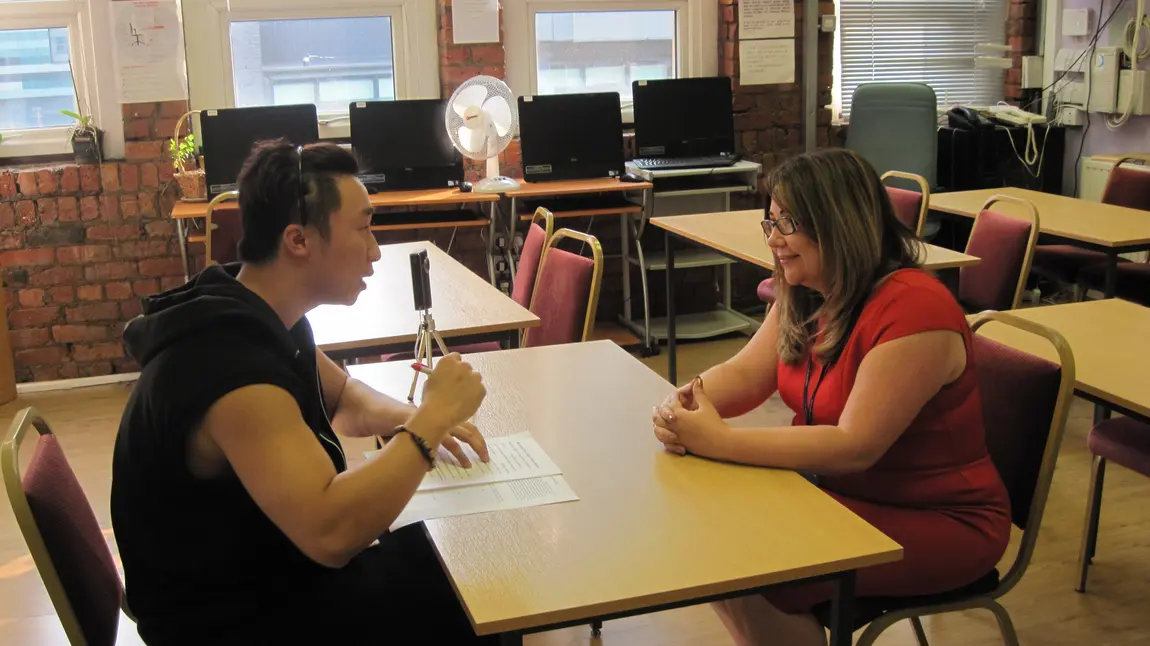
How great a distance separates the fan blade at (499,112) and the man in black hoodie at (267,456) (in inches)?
120

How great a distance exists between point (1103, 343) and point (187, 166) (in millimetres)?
3703

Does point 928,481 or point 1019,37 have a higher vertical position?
point 1019,37

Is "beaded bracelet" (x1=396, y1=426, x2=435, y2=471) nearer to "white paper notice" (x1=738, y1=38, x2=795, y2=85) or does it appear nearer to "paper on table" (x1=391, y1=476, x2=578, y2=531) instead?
"paper on table" (x1=391, y1=476, x2=578, y2=531)

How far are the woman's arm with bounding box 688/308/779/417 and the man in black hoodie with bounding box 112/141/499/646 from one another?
600 mm

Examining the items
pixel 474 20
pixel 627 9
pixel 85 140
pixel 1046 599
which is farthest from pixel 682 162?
pixel 1046 599

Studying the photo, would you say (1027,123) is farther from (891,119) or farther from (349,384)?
(349,384)

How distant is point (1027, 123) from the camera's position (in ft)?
17.9

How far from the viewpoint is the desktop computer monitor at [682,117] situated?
16.3ft

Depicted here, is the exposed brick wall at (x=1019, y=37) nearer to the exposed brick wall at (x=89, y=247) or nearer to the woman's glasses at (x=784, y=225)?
the exposed brick wall at (x=89, y=247)

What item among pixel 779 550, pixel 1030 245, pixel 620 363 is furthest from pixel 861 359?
pixel 1030 245

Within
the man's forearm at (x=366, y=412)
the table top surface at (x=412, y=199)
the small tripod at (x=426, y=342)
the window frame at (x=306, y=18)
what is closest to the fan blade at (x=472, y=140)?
the table top surface at (x=412, y=199)

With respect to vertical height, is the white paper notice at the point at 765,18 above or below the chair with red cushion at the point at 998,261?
above

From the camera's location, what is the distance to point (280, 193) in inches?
57.6

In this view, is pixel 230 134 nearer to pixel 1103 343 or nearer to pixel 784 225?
pixel 784 225
